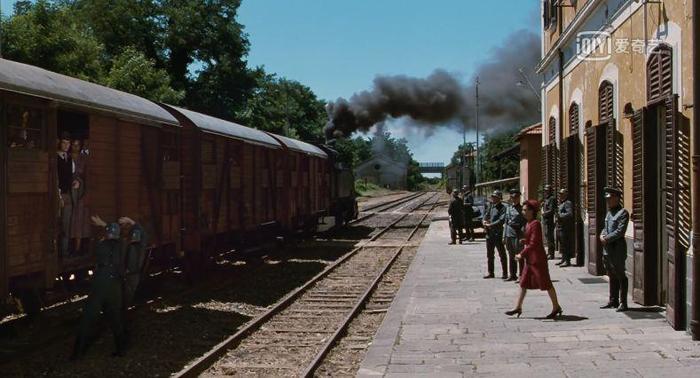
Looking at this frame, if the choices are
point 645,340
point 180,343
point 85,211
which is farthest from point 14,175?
point 645,340

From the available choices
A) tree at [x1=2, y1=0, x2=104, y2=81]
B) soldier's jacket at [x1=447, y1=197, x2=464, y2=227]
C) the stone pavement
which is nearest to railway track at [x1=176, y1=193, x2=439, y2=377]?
the stone pavement

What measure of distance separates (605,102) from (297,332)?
6806mm

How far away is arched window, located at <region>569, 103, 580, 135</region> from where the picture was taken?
1670 centimetres

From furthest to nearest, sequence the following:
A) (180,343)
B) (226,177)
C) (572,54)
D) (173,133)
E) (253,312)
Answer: (572,54) < (226,177) < (173,133) < (253,312) < (180,343)

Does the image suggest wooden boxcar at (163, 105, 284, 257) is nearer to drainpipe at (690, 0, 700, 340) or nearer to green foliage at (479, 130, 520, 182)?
drainpipe at (690, 0, 700, 340)

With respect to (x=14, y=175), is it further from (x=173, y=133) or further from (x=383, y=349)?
(x=173, y=133)

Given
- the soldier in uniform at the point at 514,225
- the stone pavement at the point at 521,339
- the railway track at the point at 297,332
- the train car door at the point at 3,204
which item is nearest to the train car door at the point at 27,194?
Answer: the train car door at the point at 3,204

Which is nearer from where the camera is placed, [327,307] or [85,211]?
[85,211]

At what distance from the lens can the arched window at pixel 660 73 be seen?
359 inches

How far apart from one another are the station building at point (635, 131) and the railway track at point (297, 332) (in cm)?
378

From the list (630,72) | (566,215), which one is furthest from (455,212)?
(630,72)

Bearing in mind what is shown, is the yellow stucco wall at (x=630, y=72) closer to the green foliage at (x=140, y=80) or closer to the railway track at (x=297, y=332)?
the railway track at (x=297, y=332)

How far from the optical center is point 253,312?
38.1 feet

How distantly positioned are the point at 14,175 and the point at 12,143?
0.32 metres
